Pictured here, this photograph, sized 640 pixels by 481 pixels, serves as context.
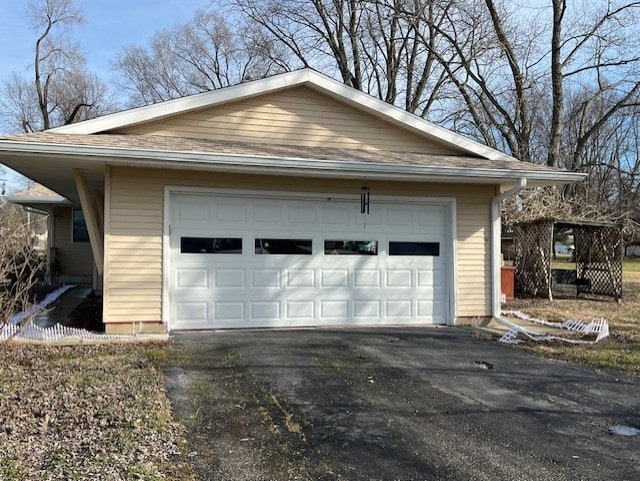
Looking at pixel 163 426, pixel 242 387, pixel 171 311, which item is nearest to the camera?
pixel 163 426

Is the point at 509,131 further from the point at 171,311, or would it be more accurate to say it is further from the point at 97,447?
the point at 97,447

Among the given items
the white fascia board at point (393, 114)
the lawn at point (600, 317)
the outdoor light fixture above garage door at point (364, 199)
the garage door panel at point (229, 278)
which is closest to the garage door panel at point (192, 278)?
the garage door panel at point (229, 278)

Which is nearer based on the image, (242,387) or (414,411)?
(414,411)

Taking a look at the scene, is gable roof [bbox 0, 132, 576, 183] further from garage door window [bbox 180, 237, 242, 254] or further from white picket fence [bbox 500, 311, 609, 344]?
white picket fence [bbox 500, 311, 609, 344]

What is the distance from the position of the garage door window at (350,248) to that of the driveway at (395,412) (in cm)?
187

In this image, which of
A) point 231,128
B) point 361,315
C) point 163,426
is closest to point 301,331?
point 361,315

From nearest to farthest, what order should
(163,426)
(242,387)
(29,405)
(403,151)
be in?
(163,426) < (29,405) < (242,387) < (403,151)

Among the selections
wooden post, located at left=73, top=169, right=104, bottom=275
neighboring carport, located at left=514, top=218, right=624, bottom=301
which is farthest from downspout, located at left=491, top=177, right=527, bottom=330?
wooden post, located at left=73, top=169, right=104, bottom=275

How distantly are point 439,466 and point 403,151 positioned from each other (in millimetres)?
6771

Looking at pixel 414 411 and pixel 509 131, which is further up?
pixel 509 131

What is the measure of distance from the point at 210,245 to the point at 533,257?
10.0 m

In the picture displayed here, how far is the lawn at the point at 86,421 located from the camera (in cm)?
326

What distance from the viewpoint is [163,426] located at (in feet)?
13.2

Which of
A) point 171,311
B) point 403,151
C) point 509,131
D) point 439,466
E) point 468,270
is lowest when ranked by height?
point 439,466
